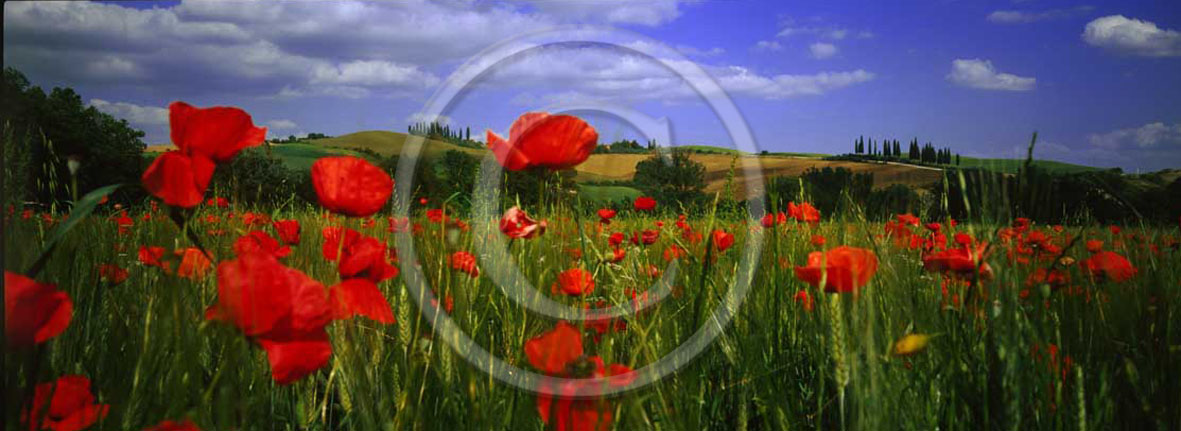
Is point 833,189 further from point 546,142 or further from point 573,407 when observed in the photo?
point 573,407

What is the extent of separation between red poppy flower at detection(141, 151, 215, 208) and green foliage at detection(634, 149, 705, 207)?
1.17 meters

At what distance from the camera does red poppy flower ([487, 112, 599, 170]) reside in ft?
4.01

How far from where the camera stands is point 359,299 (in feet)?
3.11

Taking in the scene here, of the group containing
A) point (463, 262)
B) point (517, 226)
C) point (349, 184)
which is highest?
point (349, 184)

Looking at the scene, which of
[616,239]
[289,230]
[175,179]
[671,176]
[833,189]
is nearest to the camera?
[175,179]

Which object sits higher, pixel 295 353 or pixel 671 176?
pixel 671 176

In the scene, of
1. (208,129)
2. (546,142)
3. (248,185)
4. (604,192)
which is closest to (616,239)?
(604,192)

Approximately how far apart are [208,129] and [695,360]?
47.1 inches

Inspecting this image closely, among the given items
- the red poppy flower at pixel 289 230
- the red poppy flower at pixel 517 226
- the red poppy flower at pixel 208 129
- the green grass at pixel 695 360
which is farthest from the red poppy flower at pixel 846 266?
the red poppy flower at pixel 289 230

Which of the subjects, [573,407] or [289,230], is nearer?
[573,407]

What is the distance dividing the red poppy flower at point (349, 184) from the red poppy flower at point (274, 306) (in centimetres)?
35

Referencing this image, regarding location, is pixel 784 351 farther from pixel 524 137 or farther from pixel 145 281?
pixel 145 281

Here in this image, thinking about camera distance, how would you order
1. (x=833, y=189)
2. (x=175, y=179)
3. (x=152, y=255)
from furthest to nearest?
(x=833, y=189)
(x=152, y=255)
(x=175, y=179)

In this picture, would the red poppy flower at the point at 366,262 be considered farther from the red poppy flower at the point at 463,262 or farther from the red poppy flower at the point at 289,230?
the red poppy flower at the point at 289,230
